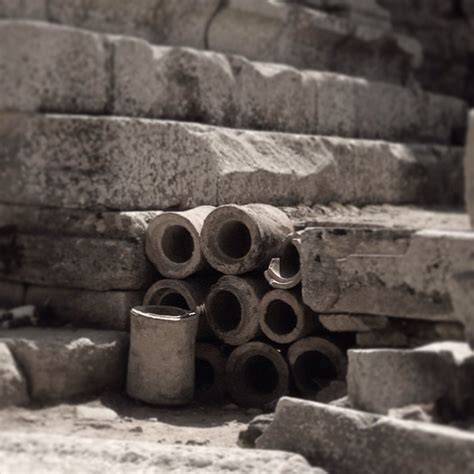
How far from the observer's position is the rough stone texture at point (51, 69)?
5395 millimetres

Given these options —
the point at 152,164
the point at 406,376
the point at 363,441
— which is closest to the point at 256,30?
the point at 152,164

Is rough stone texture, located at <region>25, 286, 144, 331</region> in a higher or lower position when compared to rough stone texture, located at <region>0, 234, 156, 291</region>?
lower

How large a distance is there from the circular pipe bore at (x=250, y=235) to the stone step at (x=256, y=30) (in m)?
1.80

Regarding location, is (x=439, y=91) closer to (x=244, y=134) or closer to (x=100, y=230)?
(x=244, y=134)

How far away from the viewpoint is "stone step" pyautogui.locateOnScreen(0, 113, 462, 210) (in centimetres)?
548

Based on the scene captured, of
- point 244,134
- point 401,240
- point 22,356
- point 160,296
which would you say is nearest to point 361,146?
point 244,134

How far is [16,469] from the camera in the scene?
3631 mm

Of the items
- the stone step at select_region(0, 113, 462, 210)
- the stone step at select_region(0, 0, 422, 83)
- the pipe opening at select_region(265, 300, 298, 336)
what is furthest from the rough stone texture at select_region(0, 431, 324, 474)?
the stone step at select_region(0, 0, 422, 83)

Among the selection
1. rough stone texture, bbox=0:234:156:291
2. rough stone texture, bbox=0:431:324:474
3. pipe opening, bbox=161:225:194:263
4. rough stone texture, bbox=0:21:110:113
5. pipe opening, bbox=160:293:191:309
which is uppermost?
rough stone texture, bbox=0:21:110:113

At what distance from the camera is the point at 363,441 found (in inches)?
151

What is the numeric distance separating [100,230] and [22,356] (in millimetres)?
1050

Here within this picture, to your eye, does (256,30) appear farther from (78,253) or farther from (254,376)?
(254,376)

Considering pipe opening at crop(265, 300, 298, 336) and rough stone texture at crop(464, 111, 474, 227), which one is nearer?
rough stone texture at crop(464, 111, 474, 227)

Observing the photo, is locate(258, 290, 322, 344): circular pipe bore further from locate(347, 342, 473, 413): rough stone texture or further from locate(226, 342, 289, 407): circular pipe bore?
locate(347, 342, 473, 413): rough stone texture
